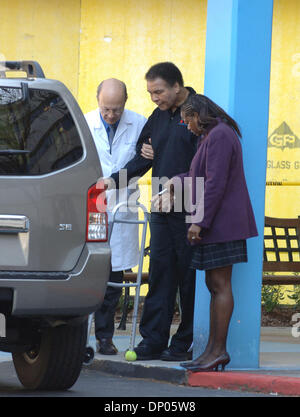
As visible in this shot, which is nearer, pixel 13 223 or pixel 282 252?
pixel 13 223

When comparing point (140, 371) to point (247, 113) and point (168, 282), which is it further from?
point (247, 113)

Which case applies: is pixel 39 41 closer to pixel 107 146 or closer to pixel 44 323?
pixel 107 146

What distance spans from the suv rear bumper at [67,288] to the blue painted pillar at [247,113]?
177cm

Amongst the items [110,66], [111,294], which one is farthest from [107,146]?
[110,66]

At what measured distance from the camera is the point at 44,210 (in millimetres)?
5406

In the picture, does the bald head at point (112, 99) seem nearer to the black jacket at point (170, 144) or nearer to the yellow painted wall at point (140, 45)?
the black jacket at point (170, 144)

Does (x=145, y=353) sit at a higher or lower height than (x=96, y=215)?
lower

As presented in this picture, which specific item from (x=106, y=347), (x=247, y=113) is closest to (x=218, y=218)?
(x=247, y=113)

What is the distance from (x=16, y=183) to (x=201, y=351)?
237cm

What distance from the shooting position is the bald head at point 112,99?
26.7 ft

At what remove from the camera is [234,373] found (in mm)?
6660

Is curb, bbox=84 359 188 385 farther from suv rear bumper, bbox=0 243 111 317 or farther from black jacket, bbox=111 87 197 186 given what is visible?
suv rear bumper, bbox=0 243 111 317

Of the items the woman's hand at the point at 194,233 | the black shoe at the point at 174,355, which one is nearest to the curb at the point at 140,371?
the black shoe at the point at 174,355

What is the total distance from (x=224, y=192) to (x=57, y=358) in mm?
1620
